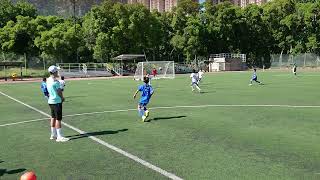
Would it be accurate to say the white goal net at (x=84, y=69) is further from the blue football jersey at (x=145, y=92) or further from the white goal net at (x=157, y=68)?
the blue football jersey at (x=145, y=92)

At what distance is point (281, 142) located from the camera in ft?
37.2

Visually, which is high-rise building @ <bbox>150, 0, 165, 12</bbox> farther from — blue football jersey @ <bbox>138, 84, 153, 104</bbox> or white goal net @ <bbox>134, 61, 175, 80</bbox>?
blue football jersey @ <bbox>138, 84, 153, 104</bbox>

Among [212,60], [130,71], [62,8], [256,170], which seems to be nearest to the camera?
[256,170]

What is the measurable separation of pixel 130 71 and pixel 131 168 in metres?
65.9

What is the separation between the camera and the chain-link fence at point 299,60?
82125 mm

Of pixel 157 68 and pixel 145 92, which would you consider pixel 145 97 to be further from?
pixel 157 68

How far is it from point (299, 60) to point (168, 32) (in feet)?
84.0

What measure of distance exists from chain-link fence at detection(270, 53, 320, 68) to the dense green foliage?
1.60 metres

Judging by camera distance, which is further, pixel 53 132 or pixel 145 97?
pixel 145 97

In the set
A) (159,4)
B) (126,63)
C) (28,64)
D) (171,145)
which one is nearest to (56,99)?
(171,145)

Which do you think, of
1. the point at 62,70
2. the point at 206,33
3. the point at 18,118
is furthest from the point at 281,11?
the point at 18,118

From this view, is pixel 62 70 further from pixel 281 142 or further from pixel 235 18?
pixel 281 142

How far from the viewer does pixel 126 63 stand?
7556cm

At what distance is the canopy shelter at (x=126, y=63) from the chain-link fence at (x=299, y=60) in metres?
27.9
